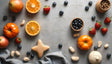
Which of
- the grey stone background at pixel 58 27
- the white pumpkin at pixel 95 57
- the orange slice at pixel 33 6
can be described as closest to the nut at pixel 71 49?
the grey stone background at pixel 58 27

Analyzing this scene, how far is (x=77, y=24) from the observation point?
2.12 meters

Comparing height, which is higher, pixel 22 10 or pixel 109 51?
pixel 22 10

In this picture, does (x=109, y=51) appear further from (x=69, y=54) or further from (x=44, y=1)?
(x=44, y=1)

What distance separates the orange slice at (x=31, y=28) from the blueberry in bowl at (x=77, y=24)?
1.27ft

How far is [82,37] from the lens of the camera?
2.14 metres

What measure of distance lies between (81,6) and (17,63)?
0.96 metres

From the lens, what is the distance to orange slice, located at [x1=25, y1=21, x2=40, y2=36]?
2.12 m

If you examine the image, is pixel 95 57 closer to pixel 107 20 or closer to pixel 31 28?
pixel 107 20

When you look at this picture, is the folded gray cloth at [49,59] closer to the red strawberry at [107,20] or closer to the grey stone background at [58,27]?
the grey stone background at [58,27]

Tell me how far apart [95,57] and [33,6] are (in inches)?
34.5

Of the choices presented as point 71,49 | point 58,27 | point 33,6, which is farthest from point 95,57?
point 33,6

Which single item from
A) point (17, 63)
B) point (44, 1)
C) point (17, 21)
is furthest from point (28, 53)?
point (44, 1)

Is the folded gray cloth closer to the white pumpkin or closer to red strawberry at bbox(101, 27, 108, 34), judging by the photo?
the white pumpkin

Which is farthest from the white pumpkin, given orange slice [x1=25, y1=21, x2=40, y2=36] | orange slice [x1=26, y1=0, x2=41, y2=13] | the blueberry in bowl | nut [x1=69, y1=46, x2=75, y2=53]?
orange slice [x1=26, y1=0, x2=41, y2=13]
